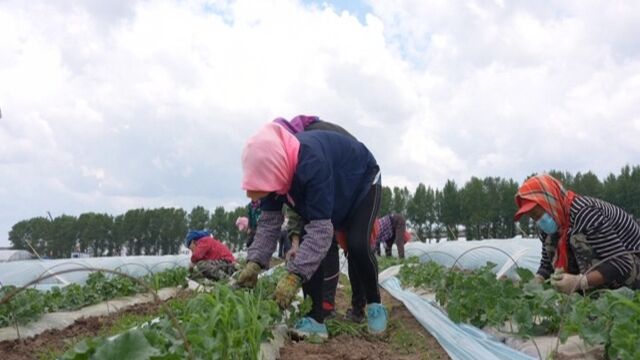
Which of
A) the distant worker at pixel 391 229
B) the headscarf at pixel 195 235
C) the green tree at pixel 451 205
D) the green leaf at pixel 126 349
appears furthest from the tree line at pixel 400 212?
the green leaf at pixel 126 349

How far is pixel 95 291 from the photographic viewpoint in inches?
241

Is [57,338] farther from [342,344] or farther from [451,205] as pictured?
[451,205]

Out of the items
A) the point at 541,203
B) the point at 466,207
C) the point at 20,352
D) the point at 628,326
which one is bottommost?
the point at 20,352

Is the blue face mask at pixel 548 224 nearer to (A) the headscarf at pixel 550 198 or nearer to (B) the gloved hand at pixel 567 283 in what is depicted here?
(A) the headscarf at pixel 550 198

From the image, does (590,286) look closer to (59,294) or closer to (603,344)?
(603,344)

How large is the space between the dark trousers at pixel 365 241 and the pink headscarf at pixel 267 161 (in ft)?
1.94

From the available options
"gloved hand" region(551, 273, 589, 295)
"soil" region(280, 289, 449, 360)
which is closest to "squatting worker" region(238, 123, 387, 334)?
"soil" region(280, 289, 449, 360)

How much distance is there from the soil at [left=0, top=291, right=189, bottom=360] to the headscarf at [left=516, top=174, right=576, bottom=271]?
2.47 meters

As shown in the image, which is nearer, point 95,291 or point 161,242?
point 95,291

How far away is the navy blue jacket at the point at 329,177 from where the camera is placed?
2.88 m

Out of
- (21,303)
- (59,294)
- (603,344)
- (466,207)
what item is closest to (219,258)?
(59,294)

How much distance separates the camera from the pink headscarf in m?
2.80

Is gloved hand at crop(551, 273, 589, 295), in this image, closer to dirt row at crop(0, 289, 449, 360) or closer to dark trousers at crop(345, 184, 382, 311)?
dirt row at crop(0, 289, 449, 360)

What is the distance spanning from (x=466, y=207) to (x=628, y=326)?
41.3 metres
